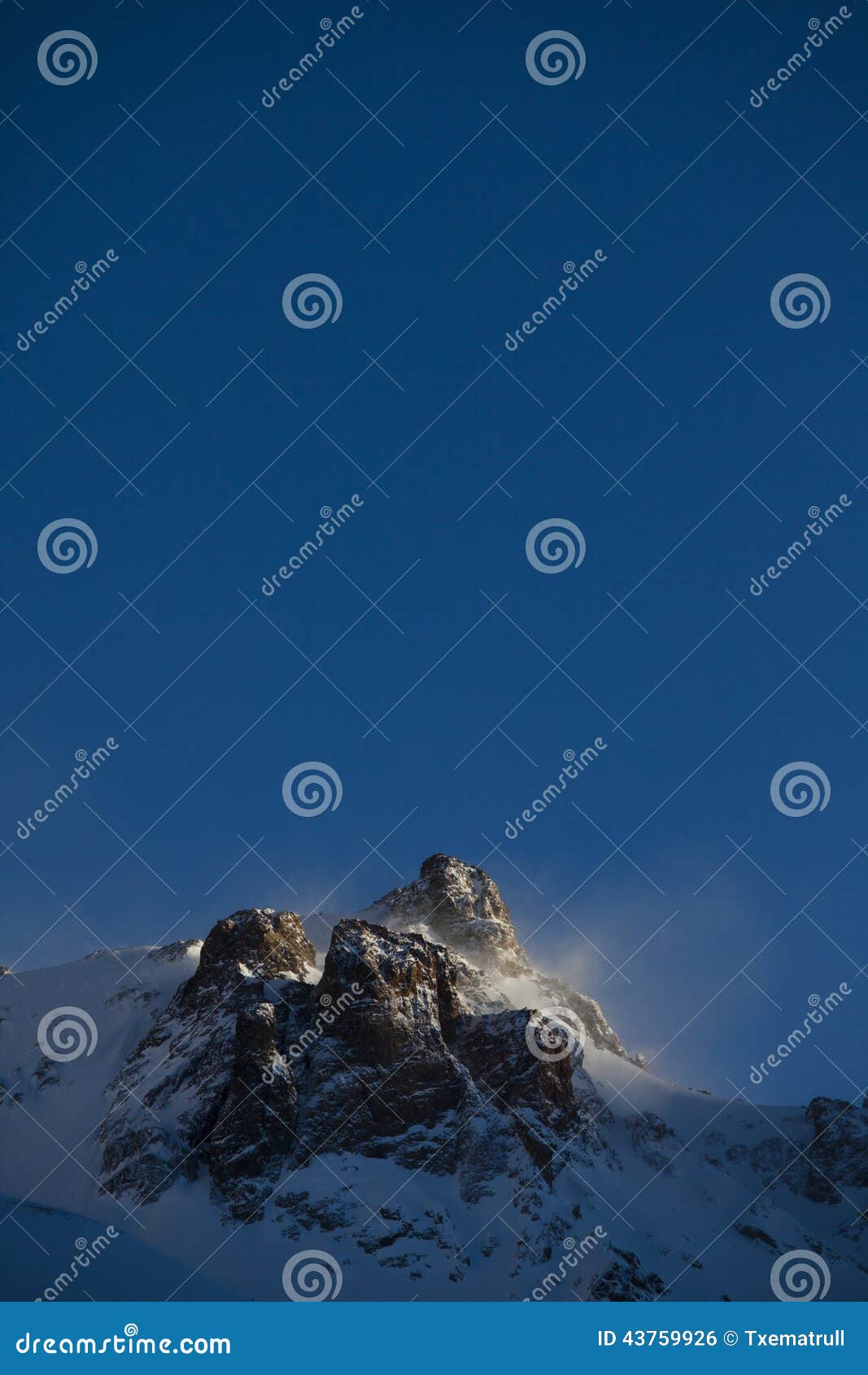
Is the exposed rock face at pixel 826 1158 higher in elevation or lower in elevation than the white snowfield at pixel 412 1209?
higher

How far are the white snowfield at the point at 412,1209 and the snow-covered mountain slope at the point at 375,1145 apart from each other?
1.14ft

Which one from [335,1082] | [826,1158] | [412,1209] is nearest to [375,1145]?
[335,1082]

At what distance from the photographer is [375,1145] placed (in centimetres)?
13188

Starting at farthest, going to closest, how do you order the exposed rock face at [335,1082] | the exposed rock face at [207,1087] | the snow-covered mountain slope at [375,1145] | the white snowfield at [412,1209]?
the exposed rock face at [335,1082], the exposed rock face at [207,1087], the snow-covered mountain slope at [375,1145], the white snowfield at [412,1209]

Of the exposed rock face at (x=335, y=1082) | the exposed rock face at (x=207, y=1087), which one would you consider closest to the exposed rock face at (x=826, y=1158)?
the exposed rock face at (x=335, y=1082)

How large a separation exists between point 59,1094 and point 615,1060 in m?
87.8

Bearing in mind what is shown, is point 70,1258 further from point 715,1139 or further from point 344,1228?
point 715,1139

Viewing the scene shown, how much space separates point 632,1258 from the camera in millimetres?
123000

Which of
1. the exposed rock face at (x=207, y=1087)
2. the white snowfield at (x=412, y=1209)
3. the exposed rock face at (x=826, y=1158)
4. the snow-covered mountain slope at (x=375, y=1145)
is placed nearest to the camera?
the white snowfield at (x=412, y=1209)

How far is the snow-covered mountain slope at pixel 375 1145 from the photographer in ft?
390

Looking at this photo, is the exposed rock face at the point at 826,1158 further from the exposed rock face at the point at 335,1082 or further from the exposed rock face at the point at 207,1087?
the exposed rock face at the point at 207,1087

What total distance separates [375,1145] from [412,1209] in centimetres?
939

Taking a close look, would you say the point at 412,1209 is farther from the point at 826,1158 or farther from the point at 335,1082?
the point at 826,1158

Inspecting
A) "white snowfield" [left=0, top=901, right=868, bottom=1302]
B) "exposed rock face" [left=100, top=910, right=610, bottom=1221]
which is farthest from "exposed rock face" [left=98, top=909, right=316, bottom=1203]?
"white snowfield" [left=0, top=901, right=868, bottom=1302]
